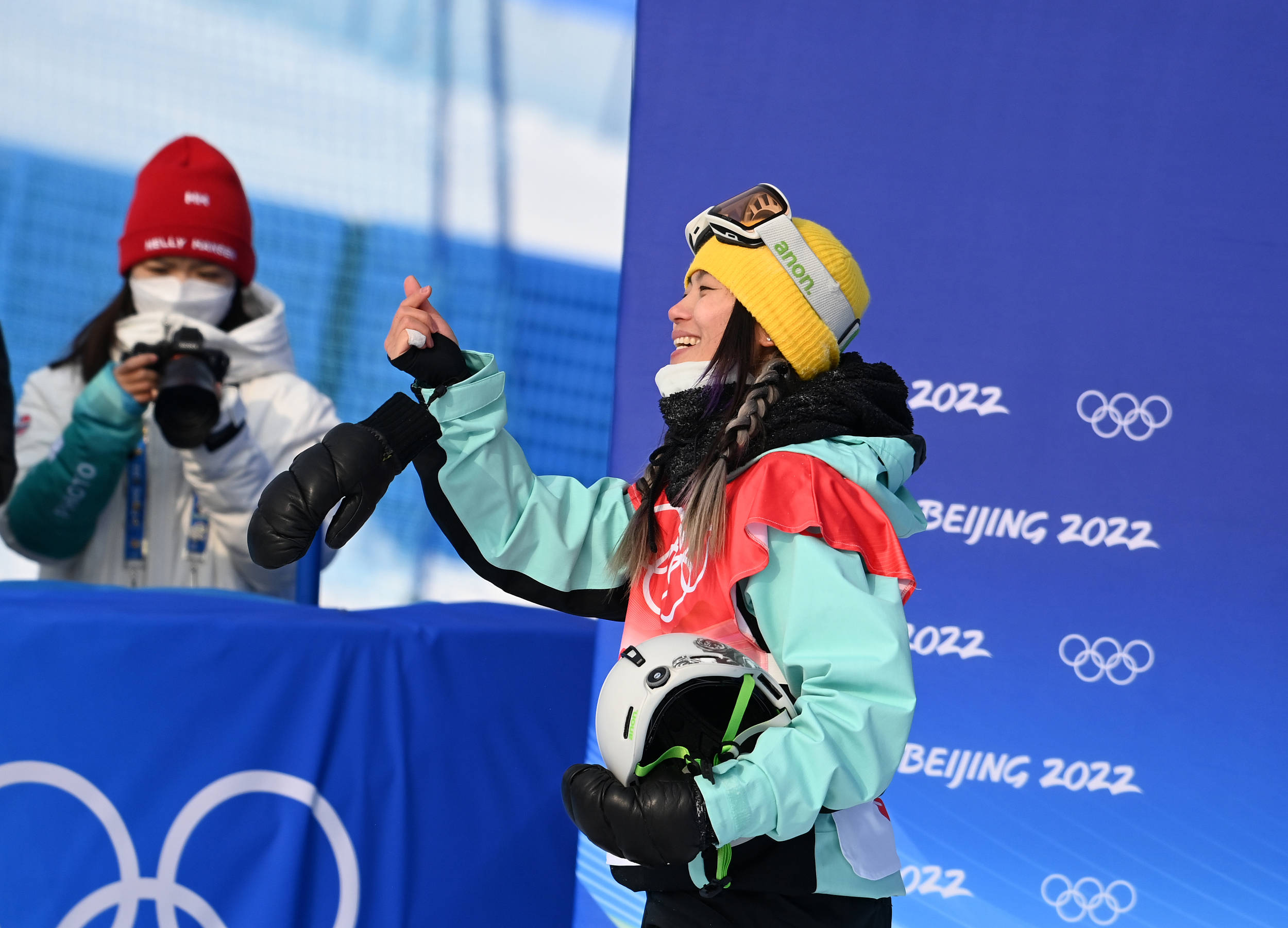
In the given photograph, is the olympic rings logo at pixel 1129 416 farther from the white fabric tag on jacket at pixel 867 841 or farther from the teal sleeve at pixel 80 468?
the teal sleeve at pixel 80 468

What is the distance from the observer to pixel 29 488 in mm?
2576

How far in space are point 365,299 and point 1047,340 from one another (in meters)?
2.33

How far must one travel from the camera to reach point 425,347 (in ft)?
5.23

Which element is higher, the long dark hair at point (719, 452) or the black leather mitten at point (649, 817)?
the long dark hair at point (719, 452)

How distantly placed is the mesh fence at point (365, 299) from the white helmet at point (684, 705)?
2.28 metres

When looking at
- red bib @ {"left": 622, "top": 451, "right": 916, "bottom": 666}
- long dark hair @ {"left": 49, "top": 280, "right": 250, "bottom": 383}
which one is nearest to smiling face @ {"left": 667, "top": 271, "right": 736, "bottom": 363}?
red bib @ {"left": 622, "top": 451, "right": 916, "bottom": 666}

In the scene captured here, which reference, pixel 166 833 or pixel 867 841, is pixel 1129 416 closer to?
pixel 867 841

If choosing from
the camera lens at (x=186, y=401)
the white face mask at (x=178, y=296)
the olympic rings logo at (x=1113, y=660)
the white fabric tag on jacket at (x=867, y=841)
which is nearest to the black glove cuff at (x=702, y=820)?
the white fabric tag on jacket at (x=867, y=841)

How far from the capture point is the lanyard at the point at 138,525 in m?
2.75

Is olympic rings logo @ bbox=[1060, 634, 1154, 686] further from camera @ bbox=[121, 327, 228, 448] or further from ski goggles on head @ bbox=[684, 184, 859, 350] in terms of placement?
camera @ bbox=[121, 327, 228, 448]

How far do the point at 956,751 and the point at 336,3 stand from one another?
316 cm

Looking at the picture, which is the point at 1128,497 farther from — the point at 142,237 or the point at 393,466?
the point at 142,237

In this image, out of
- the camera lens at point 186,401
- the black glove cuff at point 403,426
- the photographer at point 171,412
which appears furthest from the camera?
the photographer at point 171,412

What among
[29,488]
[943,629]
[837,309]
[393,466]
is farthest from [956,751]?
[29,488]
